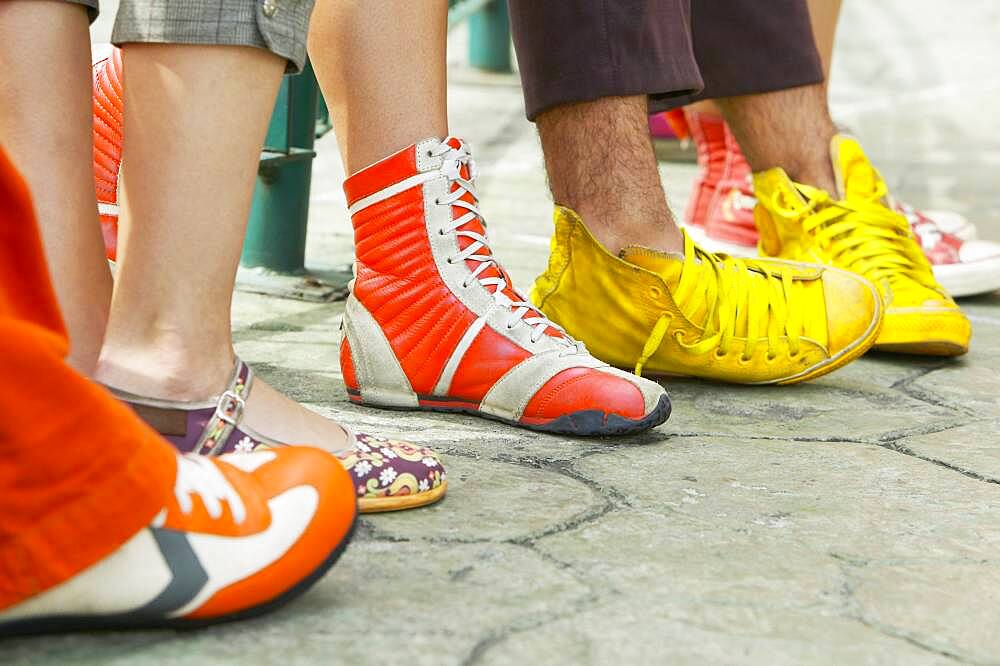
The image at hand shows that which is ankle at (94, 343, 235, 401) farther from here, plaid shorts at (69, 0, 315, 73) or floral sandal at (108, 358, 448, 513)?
plaid shorts at (69, 0, 315, 73)

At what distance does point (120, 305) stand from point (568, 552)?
38 centimetres

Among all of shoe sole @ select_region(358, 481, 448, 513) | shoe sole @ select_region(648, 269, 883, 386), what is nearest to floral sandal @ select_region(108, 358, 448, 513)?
shoe sole @ select_region(358, 481, 448, 513)

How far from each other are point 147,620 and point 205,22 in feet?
1.37

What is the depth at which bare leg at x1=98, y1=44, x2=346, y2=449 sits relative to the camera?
970 mm

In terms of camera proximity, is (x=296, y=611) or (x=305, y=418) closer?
(x=296, y=611)

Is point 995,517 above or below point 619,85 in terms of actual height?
below

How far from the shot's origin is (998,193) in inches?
136

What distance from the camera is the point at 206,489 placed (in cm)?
84

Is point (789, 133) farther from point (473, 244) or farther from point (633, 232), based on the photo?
point (473, 244)

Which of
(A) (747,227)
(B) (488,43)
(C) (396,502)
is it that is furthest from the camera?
(B) (488,43)

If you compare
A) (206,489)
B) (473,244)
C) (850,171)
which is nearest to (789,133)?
(850,171)

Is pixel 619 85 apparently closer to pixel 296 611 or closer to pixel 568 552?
pixel 568 552

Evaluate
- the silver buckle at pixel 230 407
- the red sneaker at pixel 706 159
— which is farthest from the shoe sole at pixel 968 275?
the silver buckle at pixel 230 407

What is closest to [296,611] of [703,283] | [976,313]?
[703,283]
